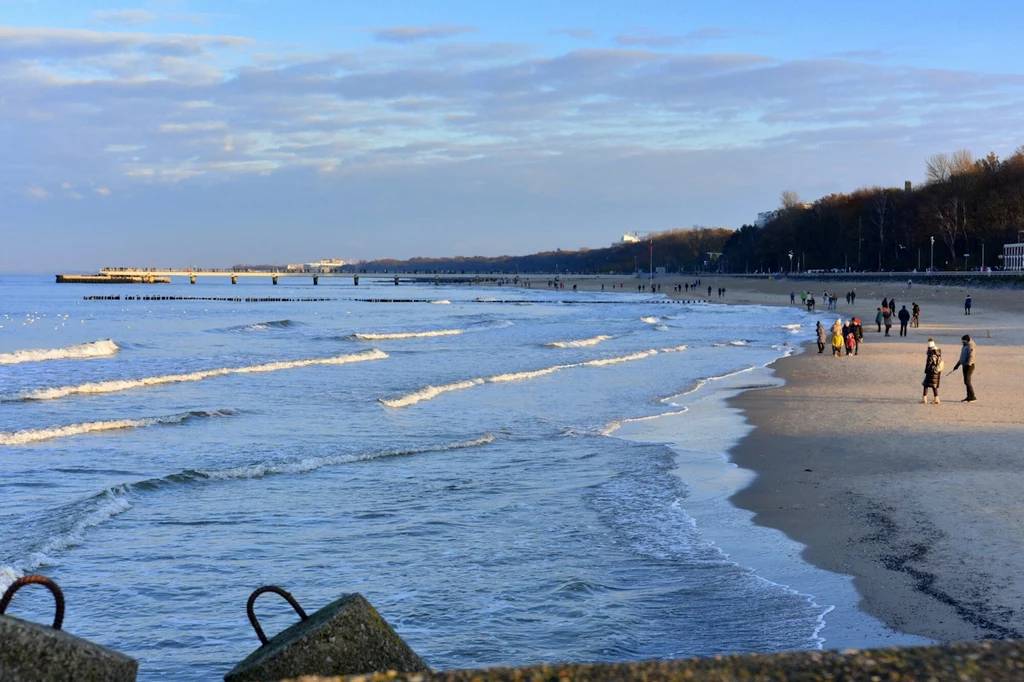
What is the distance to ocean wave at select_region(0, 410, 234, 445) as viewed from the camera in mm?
15734

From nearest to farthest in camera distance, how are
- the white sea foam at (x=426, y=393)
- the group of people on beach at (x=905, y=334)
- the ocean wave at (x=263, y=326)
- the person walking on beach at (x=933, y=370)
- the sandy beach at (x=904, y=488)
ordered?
1. the sandy beach at (x=904, y=488)
2. the person walking on beach at (x=933, y=370)
3. the group of people on beach at (x=905, y=334)
4. the white sea foam at (x=426, y=393)
5. the ocean wave at (x=263, y=326)

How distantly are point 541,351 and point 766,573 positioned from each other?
28.4 meters

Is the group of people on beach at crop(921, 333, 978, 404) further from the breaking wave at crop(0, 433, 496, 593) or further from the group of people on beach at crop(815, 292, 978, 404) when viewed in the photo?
the breaking wave at crop(0, 433, 496, 593)

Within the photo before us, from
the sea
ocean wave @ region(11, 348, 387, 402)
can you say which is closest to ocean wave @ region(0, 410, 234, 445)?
the sea

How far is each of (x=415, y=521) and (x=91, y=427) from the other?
9.25m

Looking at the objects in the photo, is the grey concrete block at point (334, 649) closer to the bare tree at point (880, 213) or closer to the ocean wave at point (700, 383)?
the ocean wave at point (700, 383)

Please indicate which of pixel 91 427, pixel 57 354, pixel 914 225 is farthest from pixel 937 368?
pixel 914 225

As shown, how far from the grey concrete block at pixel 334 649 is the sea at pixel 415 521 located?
116 inches

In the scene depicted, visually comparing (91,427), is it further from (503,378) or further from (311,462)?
(503,378)

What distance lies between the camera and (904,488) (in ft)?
35.6

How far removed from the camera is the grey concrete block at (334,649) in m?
3.32

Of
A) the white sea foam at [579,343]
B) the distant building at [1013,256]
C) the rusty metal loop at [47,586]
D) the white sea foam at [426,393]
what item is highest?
the distant building at [1013,256]

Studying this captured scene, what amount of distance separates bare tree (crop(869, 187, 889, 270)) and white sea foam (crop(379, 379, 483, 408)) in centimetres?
13413

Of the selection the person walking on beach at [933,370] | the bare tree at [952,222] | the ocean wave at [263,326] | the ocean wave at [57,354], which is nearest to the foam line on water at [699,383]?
the person walking on beach at [933,370]
